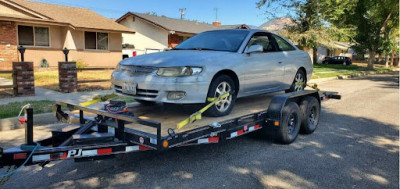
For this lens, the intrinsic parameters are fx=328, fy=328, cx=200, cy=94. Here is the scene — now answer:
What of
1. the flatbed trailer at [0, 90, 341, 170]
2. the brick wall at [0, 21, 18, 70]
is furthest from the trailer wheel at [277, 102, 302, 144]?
the brick wall at [0, 21, 18, 70]

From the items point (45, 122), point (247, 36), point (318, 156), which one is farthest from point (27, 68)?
point (318, 156)

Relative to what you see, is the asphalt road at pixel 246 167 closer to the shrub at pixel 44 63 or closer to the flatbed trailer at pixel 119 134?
the flatbed trailer at pixel 119 134

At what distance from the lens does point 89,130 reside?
4.00 m

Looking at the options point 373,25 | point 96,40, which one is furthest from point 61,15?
point 373,25

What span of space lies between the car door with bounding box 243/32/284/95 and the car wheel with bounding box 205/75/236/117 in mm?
454

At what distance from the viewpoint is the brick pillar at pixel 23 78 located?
9.20 meters

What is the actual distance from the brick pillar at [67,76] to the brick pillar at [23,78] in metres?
0.94

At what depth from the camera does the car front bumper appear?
4305mm

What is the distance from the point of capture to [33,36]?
18.1m

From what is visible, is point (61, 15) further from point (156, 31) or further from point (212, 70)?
point (212, 70)

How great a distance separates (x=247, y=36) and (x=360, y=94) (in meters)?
8.83

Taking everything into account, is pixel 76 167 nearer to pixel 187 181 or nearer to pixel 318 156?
pixel 187 181

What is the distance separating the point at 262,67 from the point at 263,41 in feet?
2.05

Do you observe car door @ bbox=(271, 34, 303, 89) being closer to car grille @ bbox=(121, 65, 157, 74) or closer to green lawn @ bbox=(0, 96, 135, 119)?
car grille @ bbox=(121, 65, 157, 74)
